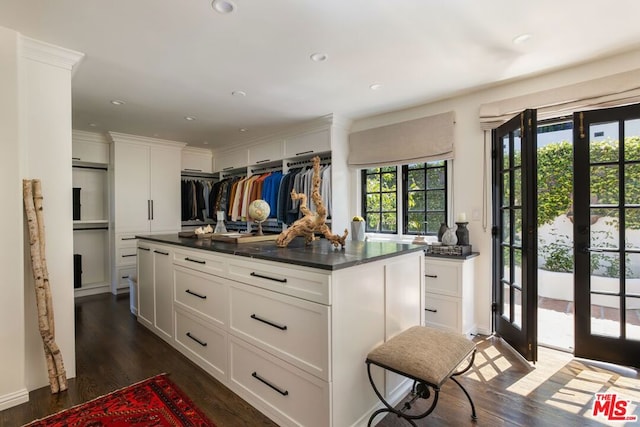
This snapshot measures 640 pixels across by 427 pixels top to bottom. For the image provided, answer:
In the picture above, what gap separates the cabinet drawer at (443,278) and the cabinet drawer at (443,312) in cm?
6

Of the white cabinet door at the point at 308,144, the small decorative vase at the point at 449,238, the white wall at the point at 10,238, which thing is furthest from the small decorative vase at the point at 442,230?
the white wall at the point at 10,238

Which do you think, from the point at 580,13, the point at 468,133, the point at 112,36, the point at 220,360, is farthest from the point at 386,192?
the point at 112,36

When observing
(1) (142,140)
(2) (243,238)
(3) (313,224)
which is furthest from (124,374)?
(1) (142,140)

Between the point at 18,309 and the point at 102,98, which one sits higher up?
the point at 102,98

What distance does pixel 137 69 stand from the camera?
8.39 ft

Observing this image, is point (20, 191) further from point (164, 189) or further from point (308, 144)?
point (164, 189)

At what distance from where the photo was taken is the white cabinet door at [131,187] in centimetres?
466

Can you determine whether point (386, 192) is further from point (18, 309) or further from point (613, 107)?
point (18, 309)

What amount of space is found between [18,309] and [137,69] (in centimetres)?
189

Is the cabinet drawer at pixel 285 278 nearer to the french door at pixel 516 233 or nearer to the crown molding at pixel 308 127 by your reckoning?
the french door at pixel 516 233

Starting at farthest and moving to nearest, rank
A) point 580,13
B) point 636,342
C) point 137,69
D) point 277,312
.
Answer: point 137,69
point 636,342
point 580,13
point 277,312

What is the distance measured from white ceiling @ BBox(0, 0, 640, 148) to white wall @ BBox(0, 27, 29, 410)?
0.32 meters

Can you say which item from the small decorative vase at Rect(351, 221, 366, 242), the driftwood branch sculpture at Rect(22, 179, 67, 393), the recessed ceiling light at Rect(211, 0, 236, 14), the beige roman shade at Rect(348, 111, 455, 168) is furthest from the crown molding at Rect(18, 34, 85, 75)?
the beige roman shade at Rect(348, 111, 455, 168)

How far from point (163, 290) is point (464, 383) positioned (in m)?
2.50
